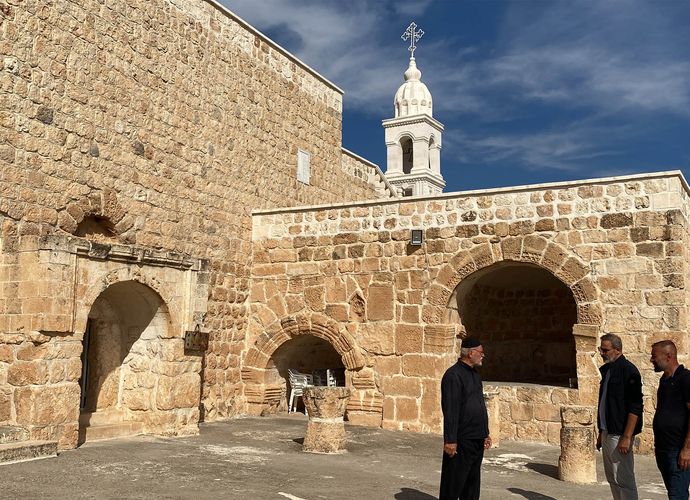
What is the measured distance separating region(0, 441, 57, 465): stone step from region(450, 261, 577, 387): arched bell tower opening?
825cm

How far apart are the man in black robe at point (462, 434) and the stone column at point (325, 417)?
10.7 feet

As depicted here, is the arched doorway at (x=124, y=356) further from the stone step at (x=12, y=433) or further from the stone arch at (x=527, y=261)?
the stone arch at (x=527, y=261)

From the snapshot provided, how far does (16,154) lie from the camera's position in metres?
8.08

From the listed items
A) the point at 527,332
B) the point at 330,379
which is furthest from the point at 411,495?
the point at 527,332

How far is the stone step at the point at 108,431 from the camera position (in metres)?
8.59

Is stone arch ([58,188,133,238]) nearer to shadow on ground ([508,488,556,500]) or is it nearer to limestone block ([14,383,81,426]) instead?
limestone block ([14,383,81,426])

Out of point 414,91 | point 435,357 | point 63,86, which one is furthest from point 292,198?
point 414,91

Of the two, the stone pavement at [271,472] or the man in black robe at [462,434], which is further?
the stone pavement at [271,472]

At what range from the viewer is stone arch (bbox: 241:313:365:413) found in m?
11.4

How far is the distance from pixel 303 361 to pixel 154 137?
4.90m

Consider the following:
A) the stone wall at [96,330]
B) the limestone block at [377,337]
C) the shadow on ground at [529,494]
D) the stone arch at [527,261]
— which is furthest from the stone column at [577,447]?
the stone wall at [96,330]

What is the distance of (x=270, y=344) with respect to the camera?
1171cm

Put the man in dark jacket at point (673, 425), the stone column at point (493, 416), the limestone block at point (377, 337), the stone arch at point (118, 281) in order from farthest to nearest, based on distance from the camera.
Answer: the limestone block at point (377, 337) < the stone column at point (493, 416) < the stone arch at point (118, 281) < the man in dark jacket at point (673, 425)

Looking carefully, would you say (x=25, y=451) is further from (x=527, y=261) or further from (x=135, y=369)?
(x=527, y=261)
